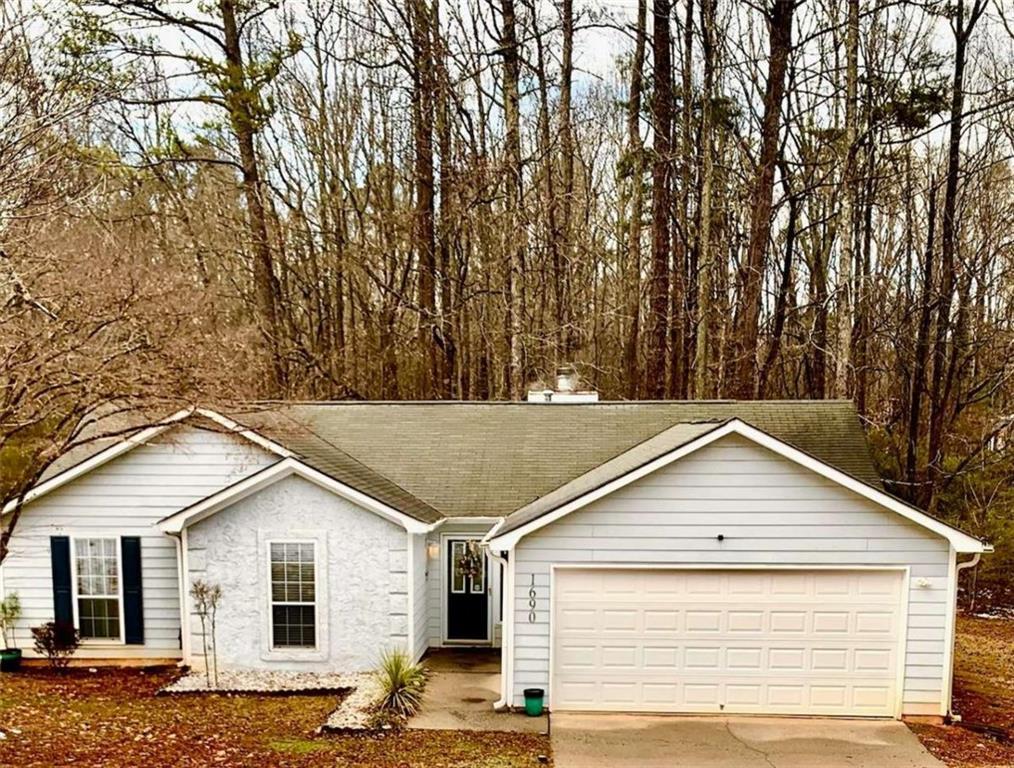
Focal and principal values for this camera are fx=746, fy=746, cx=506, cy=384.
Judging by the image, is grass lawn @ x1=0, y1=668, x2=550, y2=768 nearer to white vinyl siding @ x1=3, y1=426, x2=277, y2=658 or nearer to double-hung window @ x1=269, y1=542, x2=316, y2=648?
double-hung window @ x1=269, y1=542, x2=316, y2=648

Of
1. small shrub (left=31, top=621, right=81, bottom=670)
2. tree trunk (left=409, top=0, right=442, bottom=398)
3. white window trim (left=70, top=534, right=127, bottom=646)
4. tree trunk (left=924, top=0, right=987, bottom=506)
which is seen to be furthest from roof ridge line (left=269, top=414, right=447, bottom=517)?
tree trunk (left=924, top=0, right=987, bottom=506)

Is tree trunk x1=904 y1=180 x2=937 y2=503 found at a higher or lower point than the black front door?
higher

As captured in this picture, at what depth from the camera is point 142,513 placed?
39.2 ft

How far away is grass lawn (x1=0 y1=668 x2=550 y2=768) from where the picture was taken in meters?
7.97

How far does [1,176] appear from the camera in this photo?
6.62m

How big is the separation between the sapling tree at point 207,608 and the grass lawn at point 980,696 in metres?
9.55

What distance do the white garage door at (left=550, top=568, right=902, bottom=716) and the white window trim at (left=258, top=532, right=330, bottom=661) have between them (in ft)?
11.5

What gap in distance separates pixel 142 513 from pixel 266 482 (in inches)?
102

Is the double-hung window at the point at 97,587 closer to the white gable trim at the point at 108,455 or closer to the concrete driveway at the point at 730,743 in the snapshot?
the white gable trim at the point at 108,455

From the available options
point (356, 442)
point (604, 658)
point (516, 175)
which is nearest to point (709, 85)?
point (516, 175)

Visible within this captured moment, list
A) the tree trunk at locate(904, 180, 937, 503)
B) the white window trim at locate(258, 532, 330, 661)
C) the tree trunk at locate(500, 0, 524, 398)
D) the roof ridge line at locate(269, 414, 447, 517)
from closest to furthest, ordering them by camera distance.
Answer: the white window trim at locate(258, 532, 330, 661) → the roof ridge line at locate(269, 414, 447, 517) → the tree trunk at locate(904, 180, 937, 503) → the tree trunk at locate(500, 0, 524, 398)

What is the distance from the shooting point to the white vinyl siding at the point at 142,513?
38.7 feet

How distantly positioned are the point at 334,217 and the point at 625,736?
17.0 metres

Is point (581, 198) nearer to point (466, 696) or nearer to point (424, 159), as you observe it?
point (424, 159)
